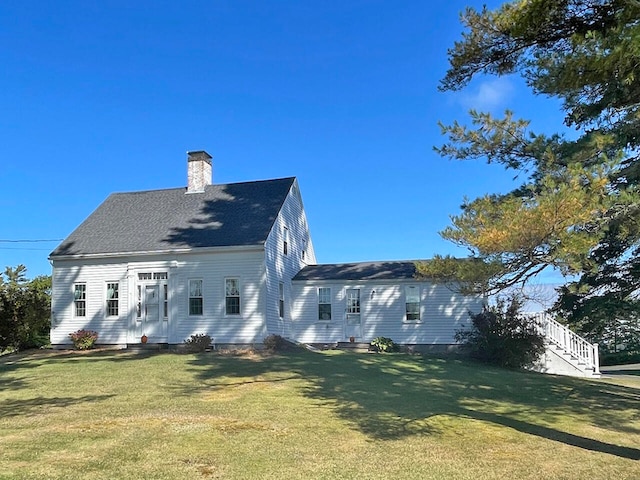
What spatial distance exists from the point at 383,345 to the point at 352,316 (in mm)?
2036

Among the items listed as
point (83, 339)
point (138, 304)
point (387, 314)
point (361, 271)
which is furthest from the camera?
point (361, 271)

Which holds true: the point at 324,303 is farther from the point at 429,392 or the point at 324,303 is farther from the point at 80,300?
the point at 429,392

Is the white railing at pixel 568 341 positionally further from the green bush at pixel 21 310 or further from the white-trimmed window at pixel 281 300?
the green bush at pixel 21 310

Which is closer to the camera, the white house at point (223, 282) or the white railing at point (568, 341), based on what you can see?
the white railing at point (568, 341)

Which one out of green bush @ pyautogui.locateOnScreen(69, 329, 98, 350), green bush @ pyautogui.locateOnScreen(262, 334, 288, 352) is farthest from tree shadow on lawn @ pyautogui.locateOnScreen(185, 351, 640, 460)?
green bush @ pyautogui.locateOnScreen(69, 329, 98, 350)

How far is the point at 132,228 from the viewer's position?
2280 cm

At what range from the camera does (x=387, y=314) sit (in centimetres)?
2223

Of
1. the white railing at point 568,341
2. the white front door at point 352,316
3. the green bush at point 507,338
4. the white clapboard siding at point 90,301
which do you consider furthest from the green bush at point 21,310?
the white railing at point 568,341

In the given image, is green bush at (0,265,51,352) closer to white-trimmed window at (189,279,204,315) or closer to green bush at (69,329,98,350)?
green bush at (69,329,98,350)

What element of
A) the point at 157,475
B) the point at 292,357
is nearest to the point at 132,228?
the point at 292,357

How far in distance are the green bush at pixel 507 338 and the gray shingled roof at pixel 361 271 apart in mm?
4054

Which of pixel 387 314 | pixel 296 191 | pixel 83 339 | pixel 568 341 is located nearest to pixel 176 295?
pixel 83 339

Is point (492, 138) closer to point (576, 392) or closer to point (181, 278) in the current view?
point (576, 392)

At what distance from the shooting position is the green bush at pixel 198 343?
763 inches
